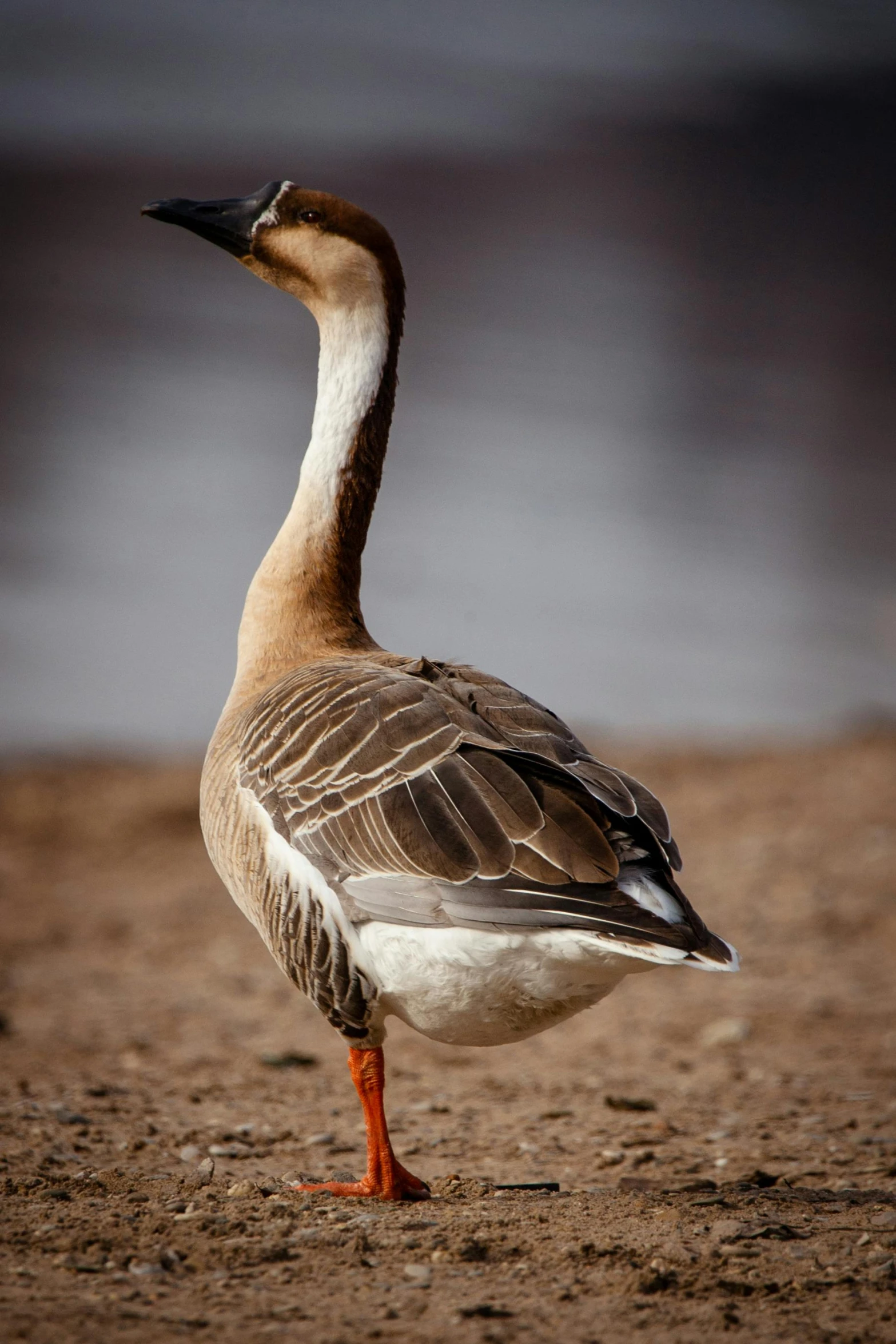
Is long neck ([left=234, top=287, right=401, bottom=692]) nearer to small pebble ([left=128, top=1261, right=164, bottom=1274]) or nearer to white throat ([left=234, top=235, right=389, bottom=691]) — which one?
white throat ([left=234, top=235, right=389, bottom=691])

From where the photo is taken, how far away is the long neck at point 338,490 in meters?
4.88

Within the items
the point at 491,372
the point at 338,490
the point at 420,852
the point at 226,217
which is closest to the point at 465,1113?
the point at 420,852

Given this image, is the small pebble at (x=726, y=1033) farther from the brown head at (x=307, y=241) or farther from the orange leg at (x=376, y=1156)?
the brown head at (x=307, y=241)

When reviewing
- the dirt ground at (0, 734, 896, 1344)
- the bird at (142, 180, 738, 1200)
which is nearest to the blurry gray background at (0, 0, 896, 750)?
the dirt ground at (0, 734, 896, 1344)

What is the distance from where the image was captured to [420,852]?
3.59 meters

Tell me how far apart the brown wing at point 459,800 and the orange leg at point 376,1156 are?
685mm

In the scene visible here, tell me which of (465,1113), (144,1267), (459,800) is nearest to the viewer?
(144,1267)

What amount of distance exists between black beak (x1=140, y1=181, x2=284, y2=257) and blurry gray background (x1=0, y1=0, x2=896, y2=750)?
242 inches

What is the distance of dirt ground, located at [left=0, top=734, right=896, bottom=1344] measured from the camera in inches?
122

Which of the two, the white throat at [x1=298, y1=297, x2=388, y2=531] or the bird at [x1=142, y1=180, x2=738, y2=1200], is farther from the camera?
the white throat at [x1=298, y1=297, x2=388, y2=531]

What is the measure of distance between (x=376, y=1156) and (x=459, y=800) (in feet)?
3.66

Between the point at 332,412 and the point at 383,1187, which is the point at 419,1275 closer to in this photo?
the point at 383,1187

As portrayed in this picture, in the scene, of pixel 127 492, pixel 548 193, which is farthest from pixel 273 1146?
pixel 548 193

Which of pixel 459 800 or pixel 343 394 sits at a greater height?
pixel 343 394
